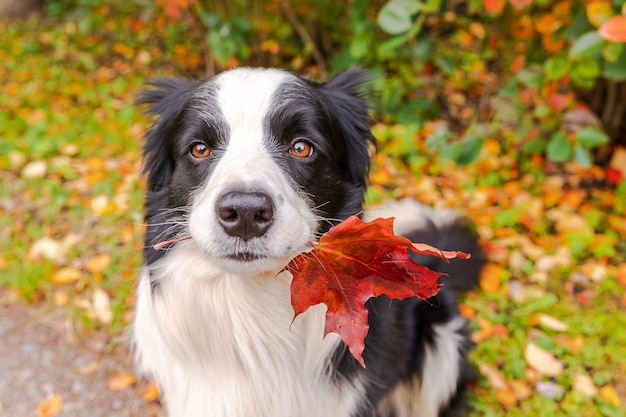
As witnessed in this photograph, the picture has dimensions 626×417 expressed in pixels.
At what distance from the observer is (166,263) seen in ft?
5.98

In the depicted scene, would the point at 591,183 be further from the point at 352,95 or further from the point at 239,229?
the point at 239,229

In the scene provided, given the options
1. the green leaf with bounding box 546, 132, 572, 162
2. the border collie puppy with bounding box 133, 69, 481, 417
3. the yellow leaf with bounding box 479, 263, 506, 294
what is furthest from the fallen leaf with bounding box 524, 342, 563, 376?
the green leaf with bounding box 546, 132, 572, 162

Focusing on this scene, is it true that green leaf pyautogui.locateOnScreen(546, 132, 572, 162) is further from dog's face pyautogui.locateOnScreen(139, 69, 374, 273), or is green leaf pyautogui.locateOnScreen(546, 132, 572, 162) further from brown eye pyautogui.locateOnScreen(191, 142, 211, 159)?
brown eye pyautogui.locateOnScreen(191, 142, 211, 159)

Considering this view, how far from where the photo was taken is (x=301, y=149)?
184 centimetres

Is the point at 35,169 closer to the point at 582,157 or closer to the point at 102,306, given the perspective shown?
the point at 102,306

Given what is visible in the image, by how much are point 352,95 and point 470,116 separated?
239 centimetres

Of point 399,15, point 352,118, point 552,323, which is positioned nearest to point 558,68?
point 399,15

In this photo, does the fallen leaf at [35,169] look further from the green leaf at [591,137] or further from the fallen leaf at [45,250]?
the green leaf at [591,137]

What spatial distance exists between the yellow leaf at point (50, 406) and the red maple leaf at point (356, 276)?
1727mm

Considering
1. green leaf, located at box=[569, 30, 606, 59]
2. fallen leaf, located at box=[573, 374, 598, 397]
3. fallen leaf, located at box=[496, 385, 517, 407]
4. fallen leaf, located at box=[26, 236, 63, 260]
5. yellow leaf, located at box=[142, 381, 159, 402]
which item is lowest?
fallen leaf, located at box=[496, 385, 517, 407]

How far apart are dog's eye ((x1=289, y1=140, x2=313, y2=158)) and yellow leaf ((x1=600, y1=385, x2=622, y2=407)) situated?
1.77 metres

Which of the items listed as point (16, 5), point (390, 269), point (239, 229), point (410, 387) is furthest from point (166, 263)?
point (16, 5)

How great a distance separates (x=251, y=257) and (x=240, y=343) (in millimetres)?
431

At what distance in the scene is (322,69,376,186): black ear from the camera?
6.58ft
